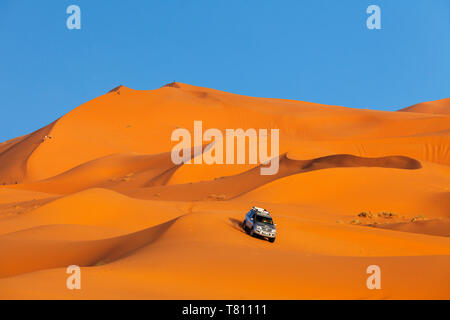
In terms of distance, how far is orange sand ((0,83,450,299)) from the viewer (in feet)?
29.5

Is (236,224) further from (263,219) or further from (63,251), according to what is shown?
(63,251)

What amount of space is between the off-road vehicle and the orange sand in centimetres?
33

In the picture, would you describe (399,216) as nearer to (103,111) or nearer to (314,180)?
(314,180)

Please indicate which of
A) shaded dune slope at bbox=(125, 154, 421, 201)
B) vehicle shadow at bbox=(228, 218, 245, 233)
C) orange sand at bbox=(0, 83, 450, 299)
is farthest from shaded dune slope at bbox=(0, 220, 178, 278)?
shaded dune slope at bbox=(125, 154, 421, 201)

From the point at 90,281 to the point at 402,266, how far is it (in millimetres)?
→ 6208

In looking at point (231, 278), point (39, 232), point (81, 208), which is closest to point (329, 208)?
point (81, 208)

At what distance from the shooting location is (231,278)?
916 centimetres

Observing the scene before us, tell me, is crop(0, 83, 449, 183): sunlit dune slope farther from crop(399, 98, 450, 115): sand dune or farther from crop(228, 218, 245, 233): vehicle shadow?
crop(399, 98, 450, 115): sand dune

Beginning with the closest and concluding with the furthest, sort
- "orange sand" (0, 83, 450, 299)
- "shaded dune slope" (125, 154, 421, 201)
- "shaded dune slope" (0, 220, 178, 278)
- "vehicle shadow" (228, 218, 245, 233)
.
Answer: "orange sand" (0, 83, 450, 299) < "shaded dune slope" (0, 220, 178, 278) < "vehicle shadow" (228, 218, 245, 233) < "shaded dune slope" (125, 154, 421, 201)

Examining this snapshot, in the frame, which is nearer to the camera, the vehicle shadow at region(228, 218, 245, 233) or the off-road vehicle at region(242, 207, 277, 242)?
the off-road vehicle at region(242, 207, 277, 242)

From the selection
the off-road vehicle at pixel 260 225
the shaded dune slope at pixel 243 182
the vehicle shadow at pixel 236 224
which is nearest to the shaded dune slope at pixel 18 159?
the shaded dune slope at pixel 243 182

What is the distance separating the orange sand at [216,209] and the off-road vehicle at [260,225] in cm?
33

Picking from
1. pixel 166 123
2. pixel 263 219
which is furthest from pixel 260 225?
pixel 166 123

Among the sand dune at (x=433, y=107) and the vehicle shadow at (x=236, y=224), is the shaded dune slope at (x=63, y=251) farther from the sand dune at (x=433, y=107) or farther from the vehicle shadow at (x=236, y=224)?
the sand dune at (x=433, y=107)
